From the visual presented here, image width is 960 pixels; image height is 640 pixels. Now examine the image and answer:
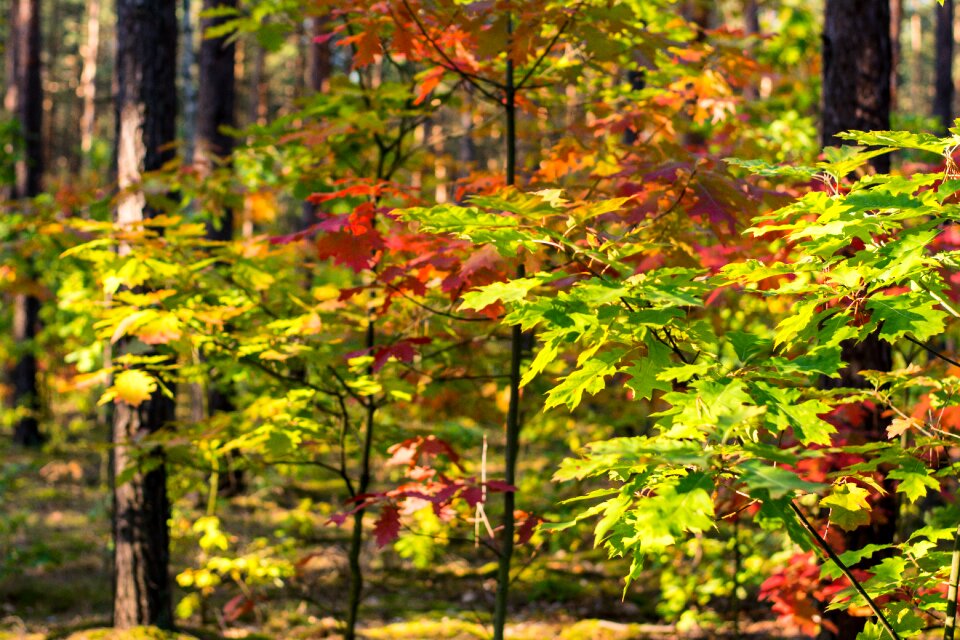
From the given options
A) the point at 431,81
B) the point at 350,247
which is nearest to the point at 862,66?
the point at 431,81

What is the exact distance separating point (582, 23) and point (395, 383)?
178 centimetres

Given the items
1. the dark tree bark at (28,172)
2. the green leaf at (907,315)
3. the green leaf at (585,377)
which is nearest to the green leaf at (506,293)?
the green leaf at (585,377)

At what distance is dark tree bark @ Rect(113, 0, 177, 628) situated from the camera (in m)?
5.40

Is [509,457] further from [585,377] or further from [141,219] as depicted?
[141,219]

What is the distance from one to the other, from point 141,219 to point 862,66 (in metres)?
4.44

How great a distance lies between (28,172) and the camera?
14328mm

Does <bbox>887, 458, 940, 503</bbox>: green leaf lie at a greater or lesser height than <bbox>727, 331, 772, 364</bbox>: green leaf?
lesser

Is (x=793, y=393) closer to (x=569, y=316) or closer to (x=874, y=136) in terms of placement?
(x=569, y=316)

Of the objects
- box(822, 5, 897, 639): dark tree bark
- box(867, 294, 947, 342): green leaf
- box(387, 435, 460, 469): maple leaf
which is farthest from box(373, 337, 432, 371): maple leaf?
box(822, 5, 897, 639): dark tree bark

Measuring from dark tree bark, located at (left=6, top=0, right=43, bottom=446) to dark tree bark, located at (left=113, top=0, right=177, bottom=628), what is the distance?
31.1 feet

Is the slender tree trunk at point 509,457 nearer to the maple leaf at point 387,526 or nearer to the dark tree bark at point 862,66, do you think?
A: the maple leaf at point 387,526

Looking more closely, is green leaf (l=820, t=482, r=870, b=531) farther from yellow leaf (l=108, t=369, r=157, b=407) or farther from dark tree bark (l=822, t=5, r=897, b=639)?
yellow leaf (l=108, t=369, r=157, b=407)

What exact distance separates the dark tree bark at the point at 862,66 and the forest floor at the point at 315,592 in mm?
3633

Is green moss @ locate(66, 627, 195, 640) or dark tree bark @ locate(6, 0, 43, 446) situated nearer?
green moss @ locate(66, 627, 195, 640)
